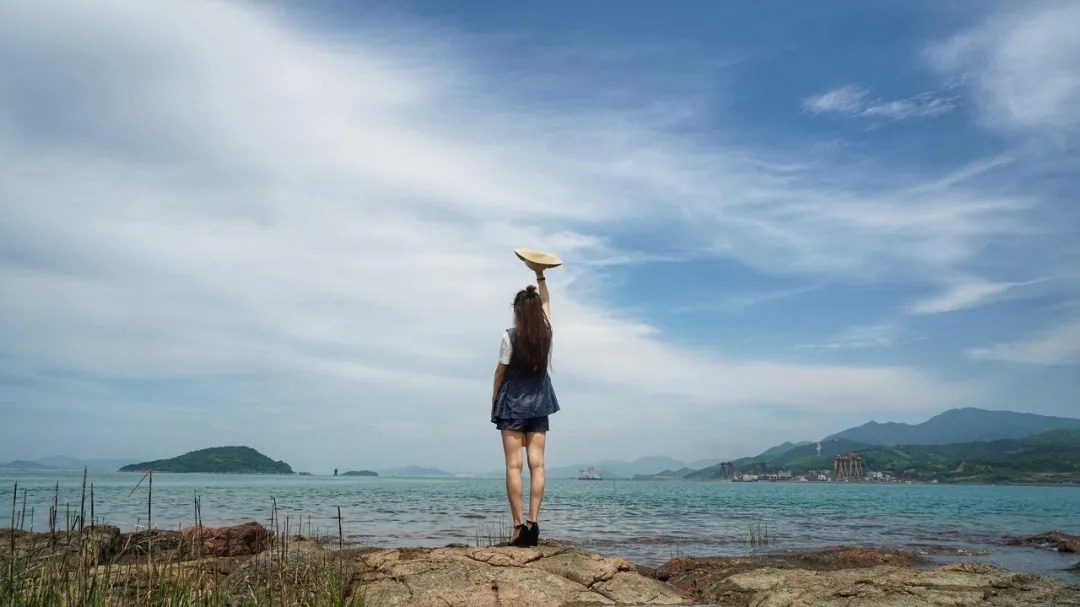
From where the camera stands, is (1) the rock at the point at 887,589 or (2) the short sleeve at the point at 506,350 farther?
(2) the short sleeve at the point at 506,350

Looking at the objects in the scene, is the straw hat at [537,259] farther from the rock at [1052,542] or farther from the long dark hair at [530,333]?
the rock at [1052,542]

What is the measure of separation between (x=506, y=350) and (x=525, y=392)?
49cm

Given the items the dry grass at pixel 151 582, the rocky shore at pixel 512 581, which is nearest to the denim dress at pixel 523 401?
the rocky shore at pixel 512 581

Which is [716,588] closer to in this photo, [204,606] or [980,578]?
[980,578]

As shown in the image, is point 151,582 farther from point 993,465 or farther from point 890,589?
point 993,465

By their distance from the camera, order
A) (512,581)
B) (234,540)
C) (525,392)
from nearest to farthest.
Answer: (512,581), (525,392), (234,540)

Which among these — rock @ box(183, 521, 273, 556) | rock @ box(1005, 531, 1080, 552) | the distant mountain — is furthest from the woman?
the distant mountain

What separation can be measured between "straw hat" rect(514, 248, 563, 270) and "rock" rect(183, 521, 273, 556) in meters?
4.96

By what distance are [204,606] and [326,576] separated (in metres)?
0.91

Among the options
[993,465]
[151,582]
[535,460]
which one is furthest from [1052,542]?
[993,465]

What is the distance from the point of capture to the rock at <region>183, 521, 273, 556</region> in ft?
30.6

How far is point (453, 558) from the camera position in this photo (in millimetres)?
6598

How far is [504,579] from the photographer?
239 inches

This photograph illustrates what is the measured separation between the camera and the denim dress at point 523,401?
7.57 meters
